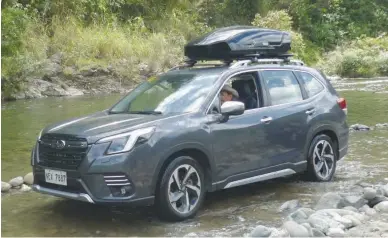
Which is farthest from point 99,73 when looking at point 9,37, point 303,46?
point 303,46

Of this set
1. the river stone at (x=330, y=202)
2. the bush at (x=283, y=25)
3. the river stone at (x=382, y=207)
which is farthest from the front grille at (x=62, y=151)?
the bush at (x=283, y=25)

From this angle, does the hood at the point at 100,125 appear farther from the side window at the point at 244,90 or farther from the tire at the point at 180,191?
the side window at the point at 244,90

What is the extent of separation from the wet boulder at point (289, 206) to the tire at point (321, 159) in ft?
3.87

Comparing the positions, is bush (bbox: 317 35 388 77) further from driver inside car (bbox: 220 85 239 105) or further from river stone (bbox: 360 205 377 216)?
river stone (bbox: 360 205 377 216)

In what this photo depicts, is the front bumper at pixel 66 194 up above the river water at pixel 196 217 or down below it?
above

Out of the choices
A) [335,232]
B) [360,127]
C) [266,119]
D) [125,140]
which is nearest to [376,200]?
[335,232]

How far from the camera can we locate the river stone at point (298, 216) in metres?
5.74

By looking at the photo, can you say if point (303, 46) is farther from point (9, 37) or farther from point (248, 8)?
point (9, 37)

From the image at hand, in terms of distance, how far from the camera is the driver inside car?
6.81 metres

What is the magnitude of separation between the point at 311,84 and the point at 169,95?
2.23m

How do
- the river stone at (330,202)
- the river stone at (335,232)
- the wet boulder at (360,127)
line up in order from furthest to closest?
the wet boulder at (360,127)
the river stone at (330,202)
the river stone at (335,232)

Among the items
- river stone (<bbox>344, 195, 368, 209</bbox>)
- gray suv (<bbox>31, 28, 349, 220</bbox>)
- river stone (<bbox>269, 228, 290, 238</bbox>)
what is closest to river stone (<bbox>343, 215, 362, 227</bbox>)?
river stone (<bbox>344, 195, 368, 209</bbox>)

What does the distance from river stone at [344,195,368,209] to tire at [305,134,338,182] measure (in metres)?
1.25

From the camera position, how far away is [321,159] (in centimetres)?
790
